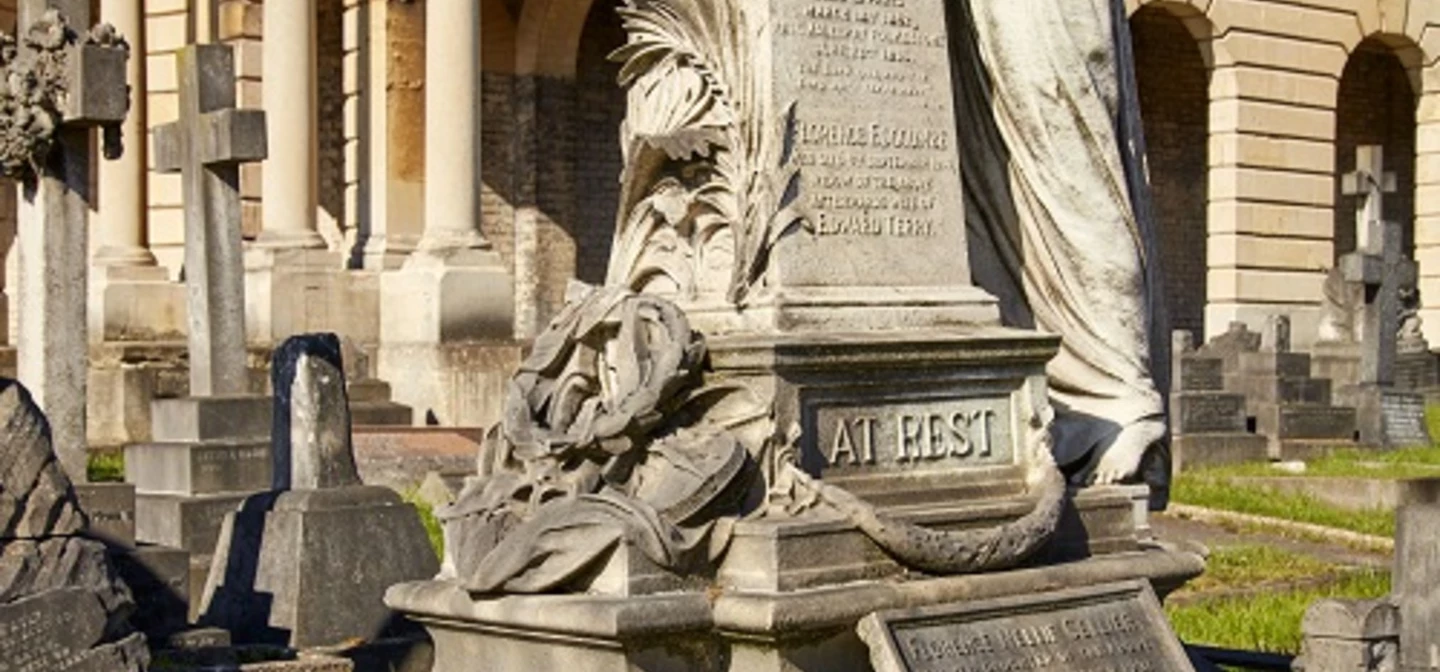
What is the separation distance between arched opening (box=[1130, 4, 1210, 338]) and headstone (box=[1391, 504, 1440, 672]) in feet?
88.2

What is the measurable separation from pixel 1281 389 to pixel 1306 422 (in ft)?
1.60

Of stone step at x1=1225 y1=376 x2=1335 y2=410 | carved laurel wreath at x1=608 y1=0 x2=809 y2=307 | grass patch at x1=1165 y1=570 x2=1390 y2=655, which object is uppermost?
carved laurel wreath at x1=608 y1=0 x2=809 y2=307

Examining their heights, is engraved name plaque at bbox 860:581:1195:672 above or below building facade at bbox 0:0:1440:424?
below

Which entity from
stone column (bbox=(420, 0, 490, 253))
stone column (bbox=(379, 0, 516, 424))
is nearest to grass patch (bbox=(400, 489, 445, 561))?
stone column (bbox=(379, 0, 516, 424))

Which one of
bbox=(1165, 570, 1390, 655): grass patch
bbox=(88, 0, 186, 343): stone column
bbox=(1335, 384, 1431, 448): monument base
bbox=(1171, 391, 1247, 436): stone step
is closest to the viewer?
bbox=(1165, 570, 1390, 655): grass patch

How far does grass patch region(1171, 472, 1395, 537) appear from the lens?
15.1m

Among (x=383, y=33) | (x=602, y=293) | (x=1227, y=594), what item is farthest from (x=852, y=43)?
(x=383, y=33)

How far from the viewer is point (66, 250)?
11.2m

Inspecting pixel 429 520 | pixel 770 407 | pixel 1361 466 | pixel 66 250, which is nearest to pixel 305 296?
pixel 429 520

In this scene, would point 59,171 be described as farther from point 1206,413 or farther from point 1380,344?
point 1380,344

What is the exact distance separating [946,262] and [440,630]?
1.63 metres

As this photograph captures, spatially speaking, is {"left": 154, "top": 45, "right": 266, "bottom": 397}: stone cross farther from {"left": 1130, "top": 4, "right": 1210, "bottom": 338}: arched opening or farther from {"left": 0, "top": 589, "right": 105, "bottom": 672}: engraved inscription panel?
{"left": 1130, "top": 4, "right": 1210, "bottom": 338}: arched opening

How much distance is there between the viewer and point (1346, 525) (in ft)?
49.3

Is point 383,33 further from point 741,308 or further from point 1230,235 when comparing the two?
point 741,308
